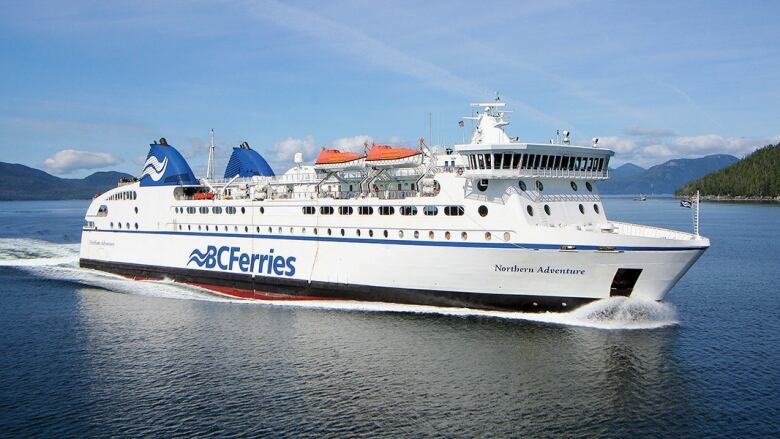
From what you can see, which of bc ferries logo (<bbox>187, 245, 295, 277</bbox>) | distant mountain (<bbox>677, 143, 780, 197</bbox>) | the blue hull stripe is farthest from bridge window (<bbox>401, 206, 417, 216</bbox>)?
distant mountain (<bbox>677, 143, 780, 197</bbox>)

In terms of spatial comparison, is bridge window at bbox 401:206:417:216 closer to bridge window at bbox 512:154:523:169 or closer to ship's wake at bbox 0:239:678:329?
ship's wake at bbox 0:239:678:329

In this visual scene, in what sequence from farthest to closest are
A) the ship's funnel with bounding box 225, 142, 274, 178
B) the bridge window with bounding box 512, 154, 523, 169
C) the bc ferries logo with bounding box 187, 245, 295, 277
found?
1. the ship's funnel with bounding box 225, 142, 274, 178
2. the bc ferries logo with bounding box 187, 245, 295, 277
3. the bridge window with bounding box 512, 154, 523, 169

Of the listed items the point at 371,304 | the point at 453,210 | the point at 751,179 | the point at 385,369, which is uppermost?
the point at 751,179

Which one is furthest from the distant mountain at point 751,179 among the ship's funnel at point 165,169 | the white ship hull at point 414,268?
the ship's funnel at point 165,169

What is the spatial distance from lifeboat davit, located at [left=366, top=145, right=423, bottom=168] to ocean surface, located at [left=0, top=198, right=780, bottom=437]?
23.9 feet

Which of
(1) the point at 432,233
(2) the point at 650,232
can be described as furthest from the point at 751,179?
(1) the point at 432,233

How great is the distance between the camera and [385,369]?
21484 millimetres

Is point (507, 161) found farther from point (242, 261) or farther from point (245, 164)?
point (245, 164)

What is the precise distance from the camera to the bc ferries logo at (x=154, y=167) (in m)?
40.5

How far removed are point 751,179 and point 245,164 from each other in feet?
583

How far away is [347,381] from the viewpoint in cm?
2048

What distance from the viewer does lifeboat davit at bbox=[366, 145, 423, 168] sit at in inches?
1211

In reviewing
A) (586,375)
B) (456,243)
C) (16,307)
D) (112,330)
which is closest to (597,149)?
(456,243)

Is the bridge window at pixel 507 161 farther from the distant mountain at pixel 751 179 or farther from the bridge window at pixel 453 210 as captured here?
the distant mountain at pixel 751 179
